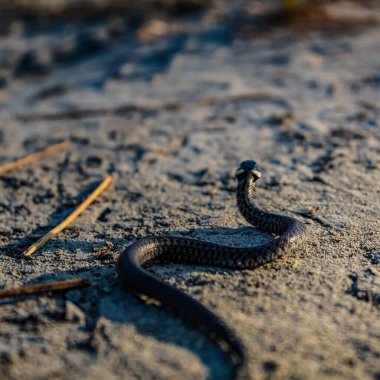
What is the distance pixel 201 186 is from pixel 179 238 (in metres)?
1.82

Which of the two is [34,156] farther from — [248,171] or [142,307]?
[142,307]

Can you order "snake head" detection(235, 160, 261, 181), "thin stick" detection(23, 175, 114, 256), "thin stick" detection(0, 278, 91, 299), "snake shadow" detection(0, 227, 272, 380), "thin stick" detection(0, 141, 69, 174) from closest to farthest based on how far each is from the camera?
"snake shadow" detection(0, 227, 272, 380) < "thin stick" detection(0, 278, 91, 299) < "thin stick" detection(23, 175, 114, 256) < "snake head" detection(235, 160, 261, 181) < "thin stick" detection(0, 141, 69, 174)

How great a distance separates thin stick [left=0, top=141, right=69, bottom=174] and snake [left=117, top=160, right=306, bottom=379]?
3.34 m

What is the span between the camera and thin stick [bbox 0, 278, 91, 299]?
186 inches

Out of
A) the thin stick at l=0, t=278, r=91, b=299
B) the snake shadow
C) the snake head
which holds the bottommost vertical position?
the snake shadow

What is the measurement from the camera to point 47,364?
3.97 meters

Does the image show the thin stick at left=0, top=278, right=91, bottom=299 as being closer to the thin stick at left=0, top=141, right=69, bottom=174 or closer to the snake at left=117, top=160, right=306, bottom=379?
the snake at left=117, top=160, right=306, bottom=379

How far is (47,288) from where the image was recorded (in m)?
4.78

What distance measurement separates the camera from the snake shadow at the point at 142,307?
4.06 metres

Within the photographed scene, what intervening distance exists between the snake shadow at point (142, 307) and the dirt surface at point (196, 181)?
0.02 m

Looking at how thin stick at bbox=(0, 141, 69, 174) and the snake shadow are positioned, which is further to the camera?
thin stick at bbox=(0, 141, 69, 174)

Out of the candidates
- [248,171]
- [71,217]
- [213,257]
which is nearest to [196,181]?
[248,171]

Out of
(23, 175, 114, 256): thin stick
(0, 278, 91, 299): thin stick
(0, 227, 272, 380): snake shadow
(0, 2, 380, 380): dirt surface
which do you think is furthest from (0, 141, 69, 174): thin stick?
(0, 278, 91, 299): thin stick

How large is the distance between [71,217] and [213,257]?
1.95m
